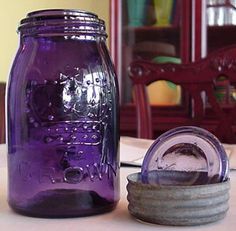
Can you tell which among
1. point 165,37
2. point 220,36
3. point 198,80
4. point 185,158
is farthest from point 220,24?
point 185,158

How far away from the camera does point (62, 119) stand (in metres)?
0.44

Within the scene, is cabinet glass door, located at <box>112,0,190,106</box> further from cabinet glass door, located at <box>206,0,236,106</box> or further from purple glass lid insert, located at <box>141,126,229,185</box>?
purple glass lid insert, located at <box>141,126,229,185</box>

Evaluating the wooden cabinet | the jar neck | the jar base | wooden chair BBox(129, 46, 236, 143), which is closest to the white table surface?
the jar base

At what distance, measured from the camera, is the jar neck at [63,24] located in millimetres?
447

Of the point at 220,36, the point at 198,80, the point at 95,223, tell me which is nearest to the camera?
the point at 95,223

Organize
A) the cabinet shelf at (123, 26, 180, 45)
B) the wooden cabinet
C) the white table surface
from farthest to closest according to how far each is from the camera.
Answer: the cabinet shelf at (123, 26, 180, 45) < the wooden cabinet < the white table surface

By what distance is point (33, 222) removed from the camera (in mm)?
419

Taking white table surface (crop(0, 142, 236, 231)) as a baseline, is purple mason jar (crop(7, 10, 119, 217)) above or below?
above

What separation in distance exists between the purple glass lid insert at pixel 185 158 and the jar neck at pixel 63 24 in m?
0.11

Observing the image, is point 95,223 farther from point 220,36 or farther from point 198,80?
point 220,36

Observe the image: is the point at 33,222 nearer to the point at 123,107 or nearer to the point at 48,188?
the point at 48,188

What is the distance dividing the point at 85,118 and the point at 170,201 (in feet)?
0.34

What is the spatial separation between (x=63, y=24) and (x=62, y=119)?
0.08 metres

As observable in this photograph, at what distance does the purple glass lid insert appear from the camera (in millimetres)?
447
